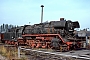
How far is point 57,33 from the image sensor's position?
63.5 feet

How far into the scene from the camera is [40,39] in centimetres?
2109

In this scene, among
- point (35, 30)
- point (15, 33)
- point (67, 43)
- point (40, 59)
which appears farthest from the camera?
point (15, 33)

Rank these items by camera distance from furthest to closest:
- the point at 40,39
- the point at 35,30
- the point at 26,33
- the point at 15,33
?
the point at 15,33 → the point at 26,33 → the point at 35,30 → the point at 40,39

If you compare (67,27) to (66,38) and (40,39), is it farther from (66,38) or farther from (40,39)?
(40,39)

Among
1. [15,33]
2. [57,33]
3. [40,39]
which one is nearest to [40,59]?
[57,33]

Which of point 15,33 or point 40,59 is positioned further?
point 15,33

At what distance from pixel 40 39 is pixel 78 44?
514 centimetres

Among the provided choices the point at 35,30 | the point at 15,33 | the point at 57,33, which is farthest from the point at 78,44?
the point at 15,33

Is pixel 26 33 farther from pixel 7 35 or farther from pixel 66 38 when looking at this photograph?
pixel 66 38

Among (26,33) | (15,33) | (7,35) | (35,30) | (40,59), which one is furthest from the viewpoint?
(7,35)

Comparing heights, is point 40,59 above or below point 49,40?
below

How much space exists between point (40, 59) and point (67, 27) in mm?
9550

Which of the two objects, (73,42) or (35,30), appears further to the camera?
(35,30)

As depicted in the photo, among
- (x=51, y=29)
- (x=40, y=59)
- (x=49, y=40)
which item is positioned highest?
(x=51, y=29)
